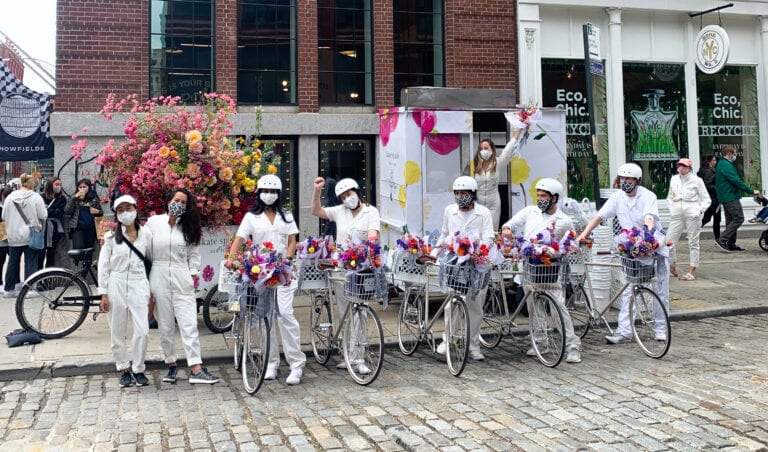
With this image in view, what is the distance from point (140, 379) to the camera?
669cm

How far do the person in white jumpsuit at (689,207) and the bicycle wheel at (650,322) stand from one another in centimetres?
452

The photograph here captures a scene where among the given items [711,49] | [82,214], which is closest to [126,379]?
[82,214]

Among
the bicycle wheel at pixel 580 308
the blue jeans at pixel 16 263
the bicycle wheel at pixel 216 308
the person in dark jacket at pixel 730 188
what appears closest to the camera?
the bicycle wheel at pixel 580 308

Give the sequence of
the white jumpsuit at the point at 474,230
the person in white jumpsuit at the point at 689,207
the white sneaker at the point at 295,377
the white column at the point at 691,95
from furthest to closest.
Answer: the white column at the point at 691,95 → the person in white jumpsuit at the point at 689,207 → the white jumpsuit at the point at 474,230 → the white sneaker at the point at 295,377

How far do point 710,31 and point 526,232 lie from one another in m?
11.2

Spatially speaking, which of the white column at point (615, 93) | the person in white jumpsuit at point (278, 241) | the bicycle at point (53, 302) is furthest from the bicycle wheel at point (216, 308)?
the white column at point (615, 93)

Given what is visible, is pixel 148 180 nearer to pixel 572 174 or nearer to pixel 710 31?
pixel 572 174

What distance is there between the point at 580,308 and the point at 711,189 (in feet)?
29.3

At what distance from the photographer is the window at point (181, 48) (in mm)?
13414

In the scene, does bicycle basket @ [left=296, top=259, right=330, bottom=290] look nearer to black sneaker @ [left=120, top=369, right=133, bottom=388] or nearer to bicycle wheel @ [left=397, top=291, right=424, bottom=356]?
bicycle wheel @ [left=397, top=291, right=424, bottom=356]

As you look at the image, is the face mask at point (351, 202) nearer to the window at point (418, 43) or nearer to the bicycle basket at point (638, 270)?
the bicycle basket at point (638, 270)

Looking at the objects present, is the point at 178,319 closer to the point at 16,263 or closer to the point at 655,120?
the point at 16,263

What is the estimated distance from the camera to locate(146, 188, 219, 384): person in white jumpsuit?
262 inches

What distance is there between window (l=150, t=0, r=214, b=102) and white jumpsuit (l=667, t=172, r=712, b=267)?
880 centimetres
